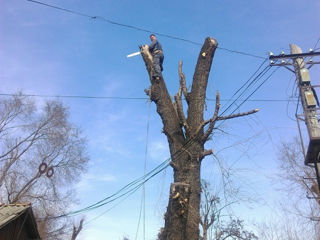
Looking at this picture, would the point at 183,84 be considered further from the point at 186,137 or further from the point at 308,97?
the point at 308,97

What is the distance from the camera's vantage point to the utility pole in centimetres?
604

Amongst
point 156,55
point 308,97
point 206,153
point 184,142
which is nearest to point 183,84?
point 156,55

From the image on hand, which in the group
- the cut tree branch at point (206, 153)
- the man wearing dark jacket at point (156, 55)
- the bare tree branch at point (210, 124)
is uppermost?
the man wearing dark jacket at point (156, 55)

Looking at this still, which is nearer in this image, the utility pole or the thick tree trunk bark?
the thick tree trunk bark

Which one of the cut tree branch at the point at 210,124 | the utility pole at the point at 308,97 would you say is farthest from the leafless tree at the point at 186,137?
the utility pole at the point at 308,97

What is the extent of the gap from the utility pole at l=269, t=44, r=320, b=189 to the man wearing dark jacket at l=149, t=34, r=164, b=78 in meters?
2.43

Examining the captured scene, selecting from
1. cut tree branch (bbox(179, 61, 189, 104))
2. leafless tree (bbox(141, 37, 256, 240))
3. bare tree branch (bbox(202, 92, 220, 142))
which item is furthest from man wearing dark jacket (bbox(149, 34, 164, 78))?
bare tree branch (bbox(202, 92, 220, 142))

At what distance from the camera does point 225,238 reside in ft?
67.5

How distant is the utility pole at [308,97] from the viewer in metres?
6.04

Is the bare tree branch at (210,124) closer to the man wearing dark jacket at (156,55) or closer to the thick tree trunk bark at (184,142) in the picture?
the thick tree trunk bark at (184,142)

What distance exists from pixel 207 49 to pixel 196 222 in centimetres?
330

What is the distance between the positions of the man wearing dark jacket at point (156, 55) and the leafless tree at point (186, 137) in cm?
9

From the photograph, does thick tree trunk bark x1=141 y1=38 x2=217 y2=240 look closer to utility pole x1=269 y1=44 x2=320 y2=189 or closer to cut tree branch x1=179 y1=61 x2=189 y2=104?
cut tree branch x1=179 y1=61 x2=189 y2=104

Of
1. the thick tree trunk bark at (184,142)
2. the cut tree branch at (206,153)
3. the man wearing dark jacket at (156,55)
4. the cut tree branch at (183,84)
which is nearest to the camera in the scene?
the thick tree trunk bark at (184,142)
